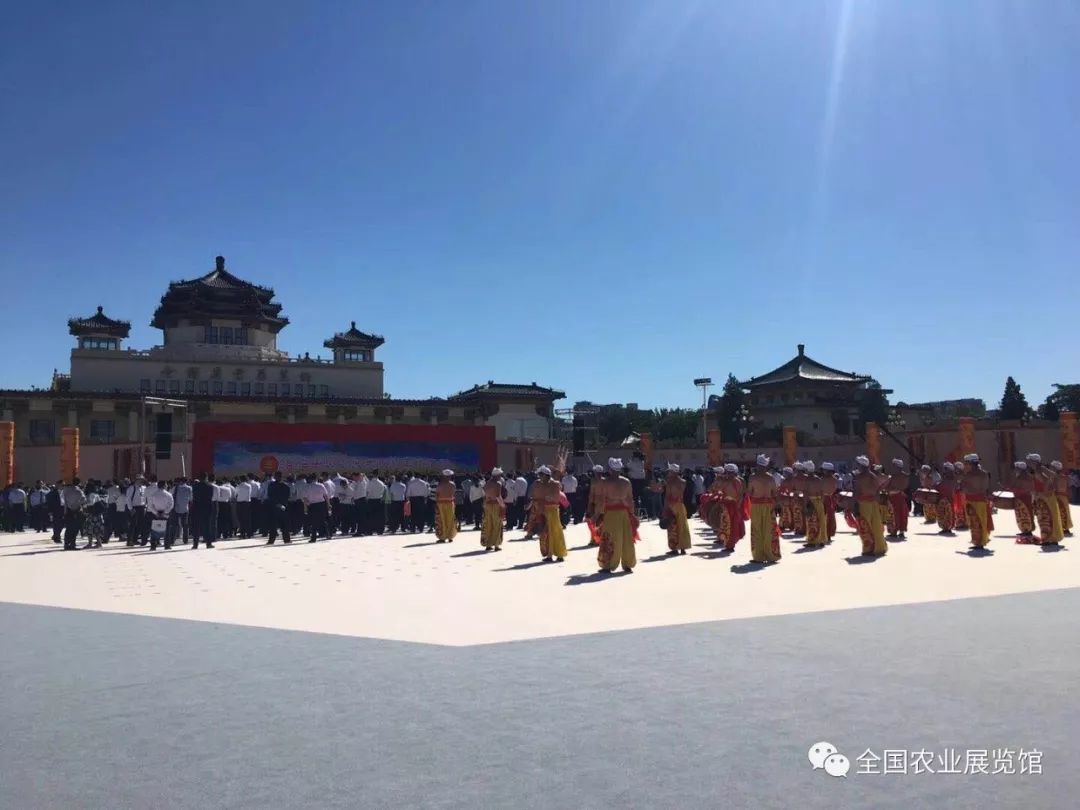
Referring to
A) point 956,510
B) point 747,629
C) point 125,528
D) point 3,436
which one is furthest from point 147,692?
point 3,436

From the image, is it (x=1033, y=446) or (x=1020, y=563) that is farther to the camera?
(x=1033, y=446)

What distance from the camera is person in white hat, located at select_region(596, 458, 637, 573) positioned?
35.5ft

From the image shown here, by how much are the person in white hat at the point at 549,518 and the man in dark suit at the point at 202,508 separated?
6.80 m

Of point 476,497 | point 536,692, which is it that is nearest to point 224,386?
point 476,497

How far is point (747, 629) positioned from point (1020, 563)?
20.7ft

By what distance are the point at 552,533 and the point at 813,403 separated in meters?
43.2

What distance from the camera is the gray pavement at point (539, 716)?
11.7 feet

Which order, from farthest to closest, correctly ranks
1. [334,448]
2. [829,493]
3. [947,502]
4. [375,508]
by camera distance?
[334,448] < [375,508] < [947,502] < [829,493]

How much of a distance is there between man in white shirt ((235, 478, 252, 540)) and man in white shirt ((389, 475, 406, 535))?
3121mm

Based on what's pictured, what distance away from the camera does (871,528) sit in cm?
1231

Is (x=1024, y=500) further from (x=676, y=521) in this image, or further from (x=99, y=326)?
(x=99, y=326)

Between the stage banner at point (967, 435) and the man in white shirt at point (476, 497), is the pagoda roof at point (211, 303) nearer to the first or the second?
the man in white shirt at point (476, 497)

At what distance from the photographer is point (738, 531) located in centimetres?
1351

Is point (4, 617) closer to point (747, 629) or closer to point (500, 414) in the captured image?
point (747, 629)
